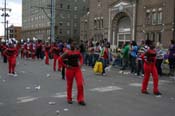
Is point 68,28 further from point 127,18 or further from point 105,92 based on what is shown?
point 105,92

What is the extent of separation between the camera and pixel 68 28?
11619 cm

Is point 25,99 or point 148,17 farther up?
point 148,17

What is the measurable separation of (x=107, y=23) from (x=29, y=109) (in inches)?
1906

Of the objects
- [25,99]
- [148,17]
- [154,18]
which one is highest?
[148,17]

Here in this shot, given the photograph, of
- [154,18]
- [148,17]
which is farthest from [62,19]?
[154,18]

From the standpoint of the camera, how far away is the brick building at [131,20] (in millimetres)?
44188

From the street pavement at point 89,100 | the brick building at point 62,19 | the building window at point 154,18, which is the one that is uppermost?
the brick building at point 62,19

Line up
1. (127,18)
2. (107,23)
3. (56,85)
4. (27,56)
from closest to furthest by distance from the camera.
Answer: (56,85), (27,56), (127,18), (107,23)

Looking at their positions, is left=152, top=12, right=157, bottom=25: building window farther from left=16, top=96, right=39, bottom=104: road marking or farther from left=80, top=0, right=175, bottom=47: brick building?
left=16, top=96, right=39, bottom=104: road marking

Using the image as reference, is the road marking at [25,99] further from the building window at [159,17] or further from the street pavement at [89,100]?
the building window at [159,17]

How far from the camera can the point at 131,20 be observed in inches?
2015

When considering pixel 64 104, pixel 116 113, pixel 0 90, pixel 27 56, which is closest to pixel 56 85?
pixel 0 90

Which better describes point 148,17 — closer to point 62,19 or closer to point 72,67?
point 72,67

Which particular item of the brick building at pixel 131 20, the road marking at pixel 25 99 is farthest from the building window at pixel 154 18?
the road marking at pixel 25 99
